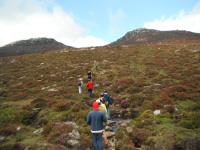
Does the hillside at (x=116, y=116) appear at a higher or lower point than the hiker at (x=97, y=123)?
lower

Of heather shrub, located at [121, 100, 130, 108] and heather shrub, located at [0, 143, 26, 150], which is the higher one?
heather shrub, located at [0, 143, 26, 150]

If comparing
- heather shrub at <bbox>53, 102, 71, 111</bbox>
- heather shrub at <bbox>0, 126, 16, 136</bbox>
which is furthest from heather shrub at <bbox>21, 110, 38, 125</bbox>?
heather shrub at <bbox>0, 126, 16, 136</bbox>

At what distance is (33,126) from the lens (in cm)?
1119

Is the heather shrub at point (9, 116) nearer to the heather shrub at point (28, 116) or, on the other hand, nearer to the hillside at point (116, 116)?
the hillside at point (116, 116)

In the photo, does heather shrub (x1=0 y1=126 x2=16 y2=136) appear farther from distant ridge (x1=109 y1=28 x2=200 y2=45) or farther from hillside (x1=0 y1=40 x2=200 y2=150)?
distant ridge (x1=109 y1=28 x2=200 y2=45)

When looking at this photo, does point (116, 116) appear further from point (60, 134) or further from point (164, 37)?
point (164, 37)

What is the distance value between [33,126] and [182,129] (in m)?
10.5

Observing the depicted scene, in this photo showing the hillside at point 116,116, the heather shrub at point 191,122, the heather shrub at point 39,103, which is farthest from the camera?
the heather shrub at point 39,103

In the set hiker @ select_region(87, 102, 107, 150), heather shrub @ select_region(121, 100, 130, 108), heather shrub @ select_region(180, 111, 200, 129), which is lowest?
heather shrub @ select_region(121, 100, 130, 108)

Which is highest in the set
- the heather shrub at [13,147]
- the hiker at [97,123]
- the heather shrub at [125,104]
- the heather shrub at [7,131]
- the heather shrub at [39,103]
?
the hiker at [97,123]

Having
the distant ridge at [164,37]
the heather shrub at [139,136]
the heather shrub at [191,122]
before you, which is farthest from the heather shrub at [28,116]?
the distant ridge at [164,37]

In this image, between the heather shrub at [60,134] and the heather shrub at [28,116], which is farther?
the heather shrub at [28,116]

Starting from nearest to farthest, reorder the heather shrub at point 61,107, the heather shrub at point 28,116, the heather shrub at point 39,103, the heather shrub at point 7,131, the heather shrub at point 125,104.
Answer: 1. the heather shrub at point 7,131
2. the heather shrub at point 28,116
3. the heather shrub at point 61,107
4. the heather shrub at point 39,103
5. the heather shrub at point 125,104

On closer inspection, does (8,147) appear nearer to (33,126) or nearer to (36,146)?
(36,146)
